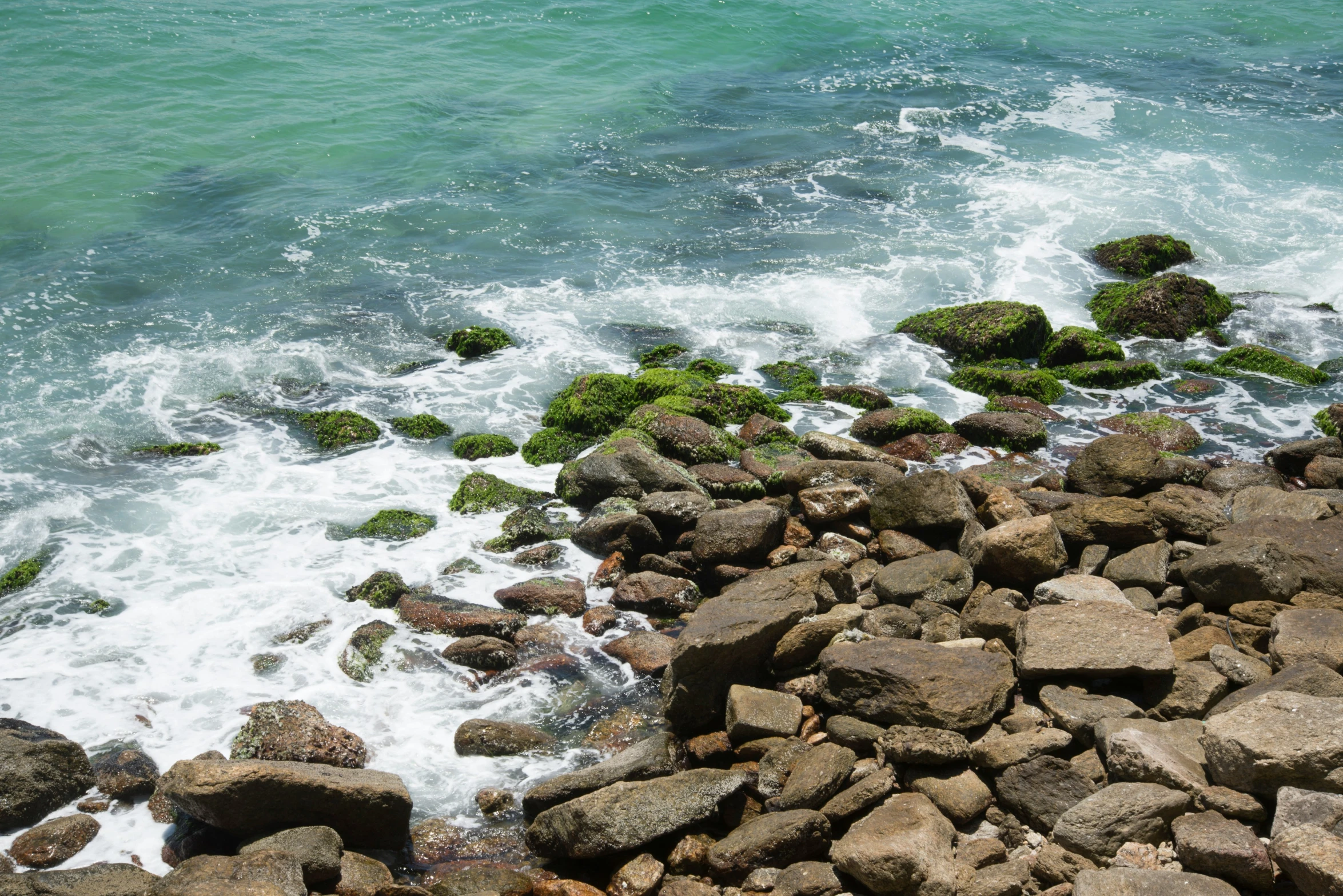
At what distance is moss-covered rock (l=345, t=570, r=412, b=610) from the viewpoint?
30.2ft

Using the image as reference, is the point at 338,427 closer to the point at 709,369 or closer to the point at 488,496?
the point at 488,496

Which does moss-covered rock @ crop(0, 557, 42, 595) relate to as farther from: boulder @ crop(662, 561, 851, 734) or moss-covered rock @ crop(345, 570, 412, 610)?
boulder @ crop(662, 561, 851, 734)

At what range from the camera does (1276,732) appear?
17.3 ft

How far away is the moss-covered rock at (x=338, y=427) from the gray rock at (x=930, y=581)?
7.02 metres

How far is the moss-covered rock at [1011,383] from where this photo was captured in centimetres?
1339

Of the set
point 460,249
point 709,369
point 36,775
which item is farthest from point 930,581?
point 460,249

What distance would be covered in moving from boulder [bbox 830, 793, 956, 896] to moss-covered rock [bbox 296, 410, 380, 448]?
8.63 metres

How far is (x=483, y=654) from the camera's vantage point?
329 inches

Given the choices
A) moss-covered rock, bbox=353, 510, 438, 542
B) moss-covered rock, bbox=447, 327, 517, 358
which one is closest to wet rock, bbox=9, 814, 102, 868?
moss-covered rock, bbox=353, 510, 438, 542

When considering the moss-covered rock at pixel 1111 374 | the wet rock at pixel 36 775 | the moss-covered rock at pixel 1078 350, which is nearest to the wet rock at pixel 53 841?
the wet rock at pixel 36 775

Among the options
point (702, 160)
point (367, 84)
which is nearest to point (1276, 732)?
point (702, 160)

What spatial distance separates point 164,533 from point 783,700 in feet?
23.4

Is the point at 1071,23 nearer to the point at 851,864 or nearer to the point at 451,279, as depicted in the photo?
the point at 451,279

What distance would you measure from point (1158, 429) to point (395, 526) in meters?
9.25
